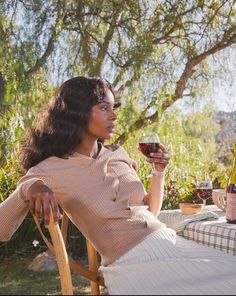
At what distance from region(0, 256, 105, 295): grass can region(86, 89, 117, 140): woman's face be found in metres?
1.82

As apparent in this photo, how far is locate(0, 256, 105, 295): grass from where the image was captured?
3.92 metres

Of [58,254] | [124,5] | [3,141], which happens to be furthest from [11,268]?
[124,5]

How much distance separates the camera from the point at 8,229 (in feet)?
6.81

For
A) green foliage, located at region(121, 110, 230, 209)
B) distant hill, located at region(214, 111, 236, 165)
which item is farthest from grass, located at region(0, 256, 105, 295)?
distant hill, located at region(214, 111, 236, 165)

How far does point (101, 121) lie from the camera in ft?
7.91

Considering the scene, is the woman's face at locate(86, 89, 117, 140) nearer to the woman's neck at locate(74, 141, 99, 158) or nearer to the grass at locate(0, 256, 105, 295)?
the woman's neck at locate(74, 141, 99, 158)

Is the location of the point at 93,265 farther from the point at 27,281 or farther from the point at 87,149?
the point at 27,281

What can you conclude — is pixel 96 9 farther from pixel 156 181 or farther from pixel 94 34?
pixel 156 181

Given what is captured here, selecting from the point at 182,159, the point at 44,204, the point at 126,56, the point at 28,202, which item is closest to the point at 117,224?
the point at 28,202

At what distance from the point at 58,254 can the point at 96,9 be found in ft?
20.9

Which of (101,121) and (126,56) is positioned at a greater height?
(126,56)

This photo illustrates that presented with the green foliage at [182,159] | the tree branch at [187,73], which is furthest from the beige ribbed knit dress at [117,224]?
the tree branch at [187,73]

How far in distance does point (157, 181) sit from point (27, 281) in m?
2.06

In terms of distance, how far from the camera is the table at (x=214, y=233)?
2.39 meters
